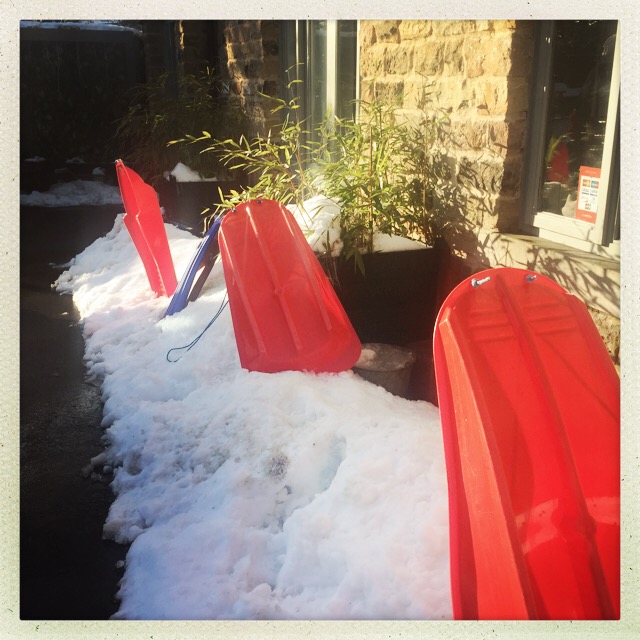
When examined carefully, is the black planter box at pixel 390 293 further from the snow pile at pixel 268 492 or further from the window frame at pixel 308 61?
the window frame at pixel 308 61

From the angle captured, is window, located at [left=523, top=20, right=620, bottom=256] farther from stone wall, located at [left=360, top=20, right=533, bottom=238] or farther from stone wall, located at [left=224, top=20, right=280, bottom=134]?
stone wall, located at [left=224, top=20, right=280, bottom=134]

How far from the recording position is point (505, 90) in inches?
86.8

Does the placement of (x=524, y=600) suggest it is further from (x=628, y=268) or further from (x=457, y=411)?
(x=628, y=268)

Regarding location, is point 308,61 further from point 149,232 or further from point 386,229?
point 386,229

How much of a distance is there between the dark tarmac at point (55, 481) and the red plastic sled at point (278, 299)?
0.62 meters

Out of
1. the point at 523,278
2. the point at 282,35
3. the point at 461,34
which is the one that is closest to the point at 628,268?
the point at 523,278

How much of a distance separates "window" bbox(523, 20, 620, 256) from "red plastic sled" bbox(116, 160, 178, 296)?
70.8 inches

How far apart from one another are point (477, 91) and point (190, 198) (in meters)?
2.37

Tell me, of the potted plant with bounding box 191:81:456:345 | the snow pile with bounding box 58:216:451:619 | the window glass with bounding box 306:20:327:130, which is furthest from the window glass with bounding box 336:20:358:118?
the snow pile with bounding box 58:216:451:619

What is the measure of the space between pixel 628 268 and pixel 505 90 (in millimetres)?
833

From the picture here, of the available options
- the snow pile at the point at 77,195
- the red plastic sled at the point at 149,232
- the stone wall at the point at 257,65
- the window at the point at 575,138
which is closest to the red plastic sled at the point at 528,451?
the window at the point at 575,138

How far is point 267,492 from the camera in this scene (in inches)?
72.4

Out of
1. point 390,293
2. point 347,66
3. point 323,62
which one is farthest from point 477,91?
point 323,62

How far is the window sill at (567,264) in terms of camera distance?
188 cm
